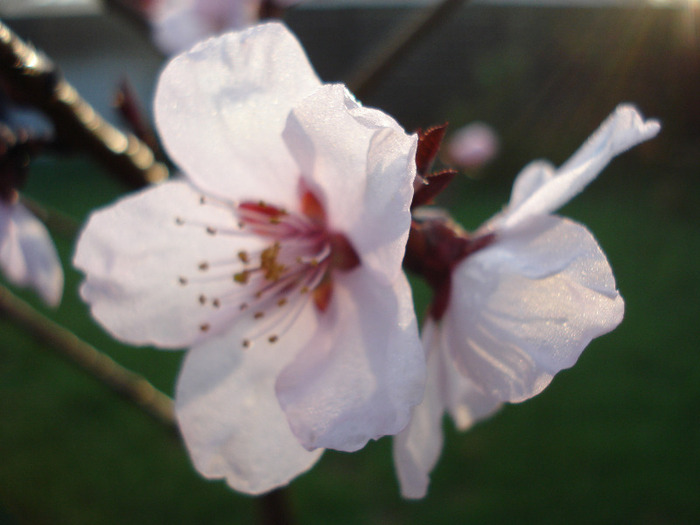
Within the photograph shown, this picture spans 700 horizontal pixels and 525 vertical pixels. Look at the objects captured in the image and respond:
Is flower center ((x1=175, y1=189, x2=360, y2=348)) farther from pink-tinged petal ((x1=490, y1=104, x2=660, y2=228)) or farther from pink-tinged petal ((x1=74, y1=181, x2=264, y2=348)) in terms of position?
pink-tinged petal ((x1=490, y1=104, x2=660, y2=228))

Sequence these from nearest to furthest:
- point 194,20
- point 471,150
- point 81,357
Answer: point 81,357
point 194,20
point 471,150

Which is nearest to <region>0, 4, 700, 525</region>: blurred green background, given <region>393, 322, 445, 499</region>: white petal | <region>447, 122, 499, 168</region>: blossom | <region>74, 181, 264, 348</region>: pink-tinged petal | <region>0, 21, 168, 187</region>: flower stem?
<region>0, 21, 168, 187</region>: flower stem

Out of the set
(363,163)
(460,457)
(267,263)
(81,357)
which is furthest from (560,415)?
(363,163)

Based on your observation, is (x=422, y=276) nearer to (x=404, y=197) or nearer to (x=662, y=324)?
(x=404, y=197)

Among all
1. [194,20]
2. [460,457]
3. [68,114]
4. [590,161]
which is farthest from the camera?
[460,457]

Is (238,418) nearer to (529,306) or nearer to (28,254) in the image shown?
(529,306)

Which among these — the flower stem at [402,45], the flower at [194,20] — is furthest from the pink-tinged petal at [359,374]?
the flower at [194,20]

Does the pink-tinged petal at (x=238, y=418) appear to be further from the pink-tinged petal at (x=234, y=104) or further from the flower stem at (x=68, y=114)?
the flower stem at (x=68, y=114)

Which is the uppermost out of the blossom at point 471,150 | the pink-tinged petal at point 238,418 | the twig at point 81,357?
the pink-tinged petal at point 238,418
